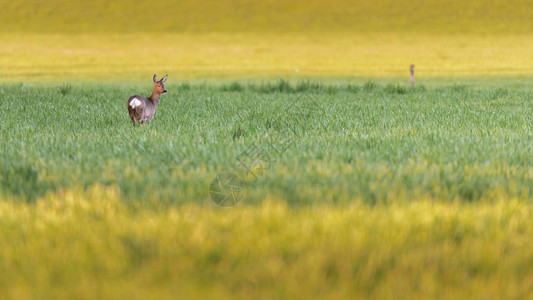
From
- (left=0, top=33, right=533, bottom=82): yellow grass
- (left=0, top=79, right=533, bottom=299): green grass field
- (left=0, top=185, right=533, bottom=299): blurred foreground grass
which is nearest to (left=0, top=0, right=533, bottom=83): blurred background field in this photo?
(left=0, top=33, right=533, bottom=82): yellow grass

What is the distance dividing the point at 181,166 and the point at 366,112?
10.4 m

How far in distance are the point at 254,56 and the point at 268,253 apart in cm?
5931

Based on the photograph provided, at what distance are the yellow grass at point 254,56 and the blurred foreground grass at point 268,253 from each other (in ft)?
143

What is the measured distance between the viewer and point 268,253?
468 cm

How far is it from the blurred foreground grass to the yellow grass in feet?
143

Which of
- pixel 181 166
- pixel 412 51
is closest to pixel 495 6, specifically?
pixel 412 51

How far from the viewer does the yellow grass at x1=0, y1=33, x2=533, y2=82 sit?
52.3 metres

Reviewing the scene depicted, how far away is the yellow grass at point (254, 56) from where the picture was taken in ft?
172

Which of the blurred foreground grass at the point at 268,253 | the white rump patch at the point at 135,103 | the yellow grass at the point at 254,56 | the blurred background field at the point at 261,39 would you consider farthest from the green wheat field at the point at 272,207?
the blurred background field at the point at 261,39

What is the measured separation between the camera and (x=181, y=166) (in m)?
7.25

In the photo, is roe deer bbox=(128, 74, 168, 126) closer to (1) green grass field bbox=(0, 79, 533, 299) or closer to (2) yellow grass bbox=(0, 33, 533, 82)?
(1) green grass field bbox=(0, 79, 533, 299)

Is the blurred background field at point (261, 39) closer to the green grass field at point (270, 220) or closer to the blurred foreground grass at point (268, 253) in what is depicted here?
the green grass field at point (270, 220)
